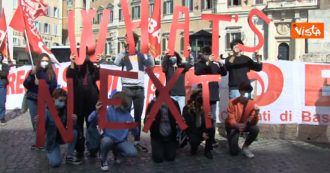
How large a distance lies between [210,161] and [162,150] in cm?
77

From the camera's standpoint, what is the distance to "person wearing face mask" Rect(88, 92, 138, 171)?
5230 mm

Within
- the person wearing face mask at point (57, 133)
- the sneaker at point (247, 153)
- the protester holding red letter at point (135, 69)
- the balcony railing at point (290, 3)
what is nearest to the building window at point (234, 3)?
the balcony railing at point (290, 3)

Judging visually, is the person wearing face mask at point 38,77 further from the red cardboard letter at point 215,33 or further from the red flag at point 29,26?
the red cardboard letter at point 215,33

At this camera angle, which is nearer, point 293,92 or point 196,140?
point 196,140

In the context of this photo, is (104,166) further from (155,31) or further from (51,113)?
(155,31)

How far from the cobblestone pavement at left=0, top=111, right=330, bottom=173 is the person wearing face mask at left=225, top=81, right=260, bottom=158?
20cm

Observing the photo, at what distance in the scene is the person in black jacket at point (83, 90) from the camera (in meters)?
5.66

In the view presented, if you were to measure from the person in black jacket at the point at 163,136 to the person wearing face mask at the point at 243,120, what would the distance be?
39.3 inches

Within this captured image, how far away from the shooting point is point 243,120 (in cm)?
619

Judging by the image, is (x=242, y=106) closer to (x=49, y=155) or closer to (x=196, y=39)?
(x=49, y=155)

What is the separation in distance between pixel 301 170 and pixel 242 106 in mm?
1409

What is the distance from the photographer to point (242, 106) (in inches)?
244

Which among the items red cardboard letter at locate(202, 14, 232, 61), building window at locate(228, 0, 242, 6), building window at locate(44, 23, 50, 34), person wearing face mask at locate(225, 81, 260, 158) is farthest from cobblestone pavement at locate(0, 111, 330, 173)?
building window at locate(44, 23, 50, 34)

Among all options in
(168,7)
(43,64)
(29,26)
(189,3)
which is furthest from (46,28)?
(43,64)
